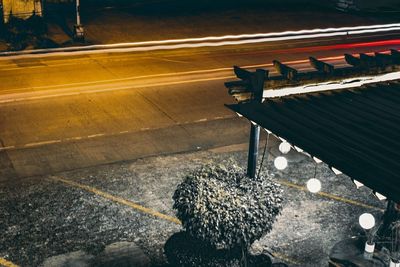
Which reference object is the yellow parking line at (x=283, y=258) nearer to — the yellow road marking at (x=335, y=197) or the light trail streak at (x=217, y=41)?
the yellow road marking at (x=335, y=197)

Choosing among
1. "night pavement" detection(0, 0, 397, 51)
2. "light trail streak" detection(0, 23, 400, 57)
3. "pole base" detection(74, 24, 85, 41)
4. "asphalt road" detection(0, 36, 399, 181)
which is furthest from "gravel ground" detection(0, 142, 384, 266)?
"night pavement" detection(0, 0, 397, 51)

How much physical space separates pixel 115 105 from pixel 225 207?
417 inches

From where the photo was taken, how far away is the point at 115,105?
18.4 meters

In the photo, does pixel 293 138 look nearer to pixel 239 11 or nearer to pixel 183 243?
pixel 183 243

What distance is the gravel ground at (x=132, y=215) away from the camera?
34.6 feet

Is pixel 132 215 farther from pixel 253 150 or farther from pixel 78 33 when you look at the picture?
pixel 78 33

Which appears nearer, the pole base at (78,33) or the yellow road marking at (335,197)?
the yellow road marking at (335,197)

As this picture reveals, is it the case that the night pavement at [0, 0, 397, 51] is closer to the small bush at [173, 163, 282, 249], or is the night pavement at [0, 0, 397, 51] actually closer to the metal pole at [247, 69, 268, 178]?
the metal pole at [247, 69, 268, 178]

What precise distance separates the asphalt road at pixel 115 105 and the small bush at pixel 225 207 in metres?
6.00

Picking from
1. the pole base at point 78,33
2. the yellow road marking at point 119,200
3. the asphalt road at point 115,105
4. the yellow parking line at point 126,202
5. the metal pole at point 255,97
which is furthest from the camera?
the pole base at point 78,33

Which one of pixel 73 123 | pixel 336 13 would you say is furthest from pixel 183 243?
pixel 336 13

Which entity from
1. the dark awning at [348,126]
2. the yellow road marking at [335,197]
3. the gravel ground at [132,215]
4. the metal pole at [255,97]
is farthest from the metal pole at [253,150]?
the yellow road marking at [335,197]

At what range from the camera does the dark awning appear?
24.6 feet

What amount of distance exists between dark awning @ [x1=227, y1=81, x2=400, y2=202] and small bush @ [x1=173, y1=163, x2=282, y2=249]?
1.30m
